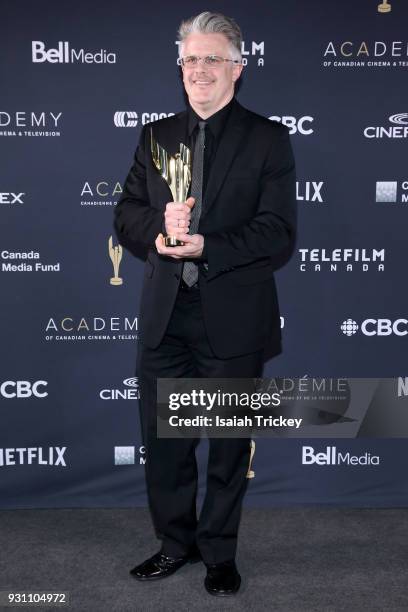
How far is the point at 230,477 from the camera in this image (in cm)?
258

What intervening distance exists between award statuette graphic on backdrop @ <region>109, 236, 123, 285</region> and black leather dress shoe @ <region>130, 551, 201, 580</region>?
118cm

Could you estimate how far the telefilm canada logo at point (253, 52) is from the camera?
3.07 m

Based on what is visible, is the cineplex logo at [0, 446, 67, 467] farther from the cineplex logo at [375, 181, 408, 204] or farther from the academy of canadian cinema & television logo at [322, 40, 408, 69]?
the academy of canadian cinema & television logo at [322, 40, 408, 69]

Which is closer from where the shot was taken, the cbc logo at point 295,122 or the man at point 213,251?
the man at point 213,251

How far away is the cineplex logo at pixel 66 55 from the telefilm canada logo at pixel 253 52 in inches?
12.4

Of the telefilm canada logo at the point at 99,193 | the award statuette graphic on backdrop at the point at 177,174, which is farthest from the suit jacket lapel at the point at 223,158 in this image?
the telefilm canada logo at the point at 99,193

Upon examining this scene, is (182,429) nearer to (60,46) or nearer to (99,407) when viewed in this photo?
(99,407)

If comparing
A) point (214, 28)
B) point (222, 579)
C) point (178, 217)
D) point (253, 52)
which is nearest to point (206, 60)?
point (214, 28)

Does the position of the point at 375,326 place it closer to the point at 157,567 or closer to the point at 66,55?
the point at 157,567

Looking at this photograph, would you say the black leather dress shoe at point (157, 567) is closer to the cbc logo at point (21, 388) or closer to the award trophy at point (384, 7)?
the cbc logo at point (21, 388)

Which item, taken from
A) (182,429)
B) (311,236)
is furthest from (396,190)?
(182,429)

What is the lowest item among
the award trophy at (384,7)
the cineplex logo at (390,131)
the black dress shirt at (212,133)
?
the black dress shirt at (212,133)

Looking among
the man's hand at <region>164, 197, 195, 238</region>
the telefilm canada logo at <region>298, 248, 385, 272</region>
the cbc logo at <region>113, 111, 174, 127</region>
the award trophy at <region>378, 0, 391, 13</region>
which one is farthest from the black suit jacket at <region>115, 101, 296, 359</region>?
the award trophy at <region>378, 0, 391, 13</region>

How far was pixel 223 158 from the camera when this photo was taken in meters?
2.44
